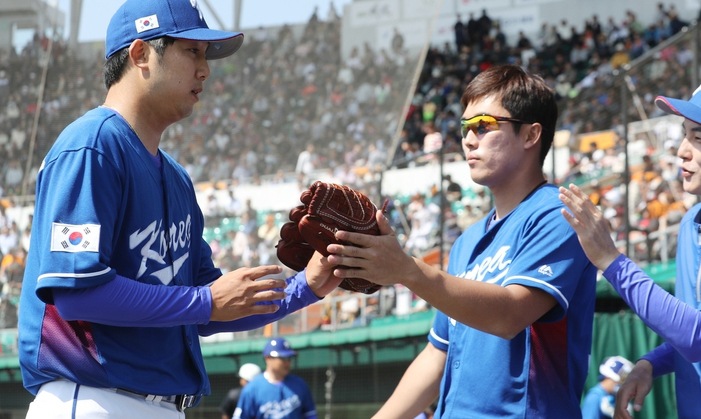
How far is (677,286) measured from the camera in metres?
3.36

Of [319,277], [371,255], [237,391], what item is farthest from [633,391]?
[237,391]

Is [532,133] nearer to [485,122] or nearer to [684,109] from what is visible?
[485,122]

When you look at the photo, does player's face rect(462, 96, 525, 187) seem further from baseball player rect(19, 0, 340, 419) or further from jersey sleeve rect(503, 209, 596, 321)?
baseball player rect(19, 0, 340, 419)

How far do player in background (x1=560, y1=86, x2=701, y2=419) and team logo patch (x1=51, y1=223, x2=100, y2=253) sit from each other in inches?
52.7

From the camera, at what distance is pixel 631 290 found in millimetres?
2914

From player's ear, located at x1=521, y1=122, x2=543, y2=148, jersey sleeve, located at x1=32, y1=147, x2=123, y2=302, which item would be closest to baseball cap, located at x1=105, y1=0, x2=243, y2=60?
jersey sleeve, located at x1=32, y1=147, x2=123, y2=302

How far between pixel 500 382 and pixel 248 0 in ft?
26.0

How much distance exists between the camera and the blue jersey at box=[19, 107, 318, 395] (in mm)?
2467

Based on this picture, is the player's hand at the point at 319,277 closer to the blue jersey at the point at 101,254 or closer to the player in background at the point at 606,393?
the blue jersey at the point at 101,254

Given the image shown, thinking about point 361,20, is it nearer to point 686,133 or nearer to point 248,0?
point 248,0

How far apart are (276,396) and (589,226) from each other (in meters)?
6.61

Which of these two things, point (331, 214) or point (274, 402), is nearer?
point (331, 214)

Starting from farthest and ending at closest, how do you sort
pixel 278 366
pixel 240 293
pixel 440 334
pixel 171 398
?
pixel 278 366
pixel 440 334
pixel 171 398
pixel 240 293

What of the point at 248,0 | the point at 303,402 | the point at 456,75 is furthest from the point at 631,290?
the point at 456,75
